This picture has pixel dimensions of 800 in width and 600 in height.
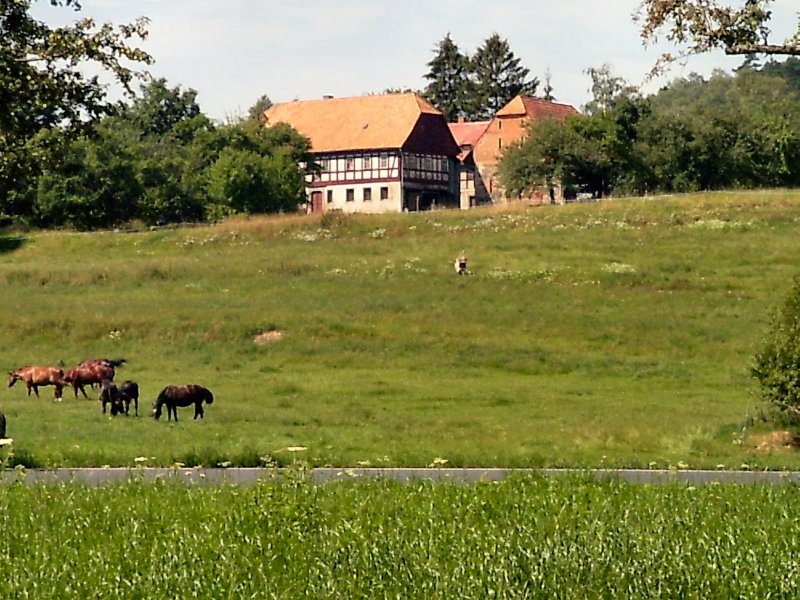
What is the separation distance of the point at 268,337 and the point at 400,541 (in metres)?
39.3

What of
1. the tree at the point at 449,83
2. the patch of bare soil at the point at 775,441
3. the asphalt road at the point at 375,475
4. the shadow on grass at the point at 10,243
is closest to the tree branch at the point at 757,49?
the asphalt road at the point at 375,475

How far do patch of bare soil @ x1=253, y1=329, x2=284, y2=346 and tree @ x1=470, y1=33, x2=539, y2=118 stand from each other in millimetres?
112546

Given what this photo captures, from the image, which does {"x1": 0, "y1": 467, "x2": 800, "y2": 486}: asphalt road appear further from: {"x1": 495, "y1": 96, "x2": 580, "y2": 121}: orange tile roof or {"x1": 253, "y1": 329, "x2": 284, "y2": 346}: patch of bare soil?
{"x1": 495, "y1": 96, "x2": 580, "y2": 121}: orange tile roof

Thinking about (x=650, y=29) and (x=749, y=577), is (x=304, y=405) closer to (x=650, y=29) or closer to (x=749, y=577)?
(x=650, y=29)

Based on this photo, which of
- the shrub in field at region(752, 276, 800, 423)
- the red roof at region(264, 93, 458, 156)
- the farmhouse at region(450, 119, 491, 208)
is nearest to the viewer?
the shrub in field at region(752, 276, 800, 423)

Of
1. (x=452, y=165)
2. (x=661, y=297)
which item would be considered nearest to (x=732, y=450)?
(x=661, y=297)

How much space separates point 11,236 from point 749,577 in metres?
82.8

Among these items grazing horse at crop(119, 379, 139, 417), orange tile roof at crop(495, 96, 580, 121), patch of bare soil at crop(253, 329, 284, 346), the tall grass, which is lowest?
patch of bare soil at crop(253, 329, 284, 346)

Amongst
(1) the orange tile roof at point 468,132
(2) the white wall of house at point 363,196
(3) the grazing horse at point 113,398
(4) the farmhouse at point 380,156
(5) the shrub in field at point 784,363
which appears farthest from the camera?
(1) the orange tile roof at point 468,132

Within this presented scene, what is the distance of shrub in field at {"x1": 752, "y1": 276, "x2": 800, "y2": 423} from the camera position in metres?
30.1

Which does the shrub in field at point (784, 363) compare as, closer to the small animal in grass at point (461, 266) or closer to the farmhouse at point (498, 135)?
the small animal in grass at point (461, 266)

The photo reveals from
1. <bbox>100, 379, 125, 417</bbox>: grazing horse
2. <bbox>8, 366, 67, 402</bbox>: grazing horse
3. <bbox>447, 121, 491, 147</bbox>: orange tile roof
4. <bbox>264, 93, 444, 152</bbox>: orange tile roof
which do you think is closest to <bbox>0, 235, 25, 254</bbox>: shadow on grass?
<bbox>264, 93, 444, 152</bbox>: orange tile roof

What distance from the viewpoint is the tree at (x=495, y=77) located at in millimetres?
161000

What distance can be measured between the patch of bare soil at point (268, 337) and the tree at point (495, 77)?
4431 inches
